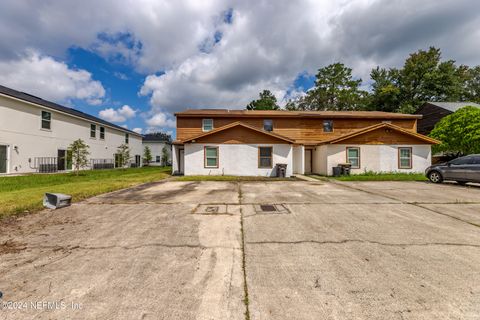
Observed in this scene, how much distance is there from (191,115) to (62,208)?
14981 millimetres

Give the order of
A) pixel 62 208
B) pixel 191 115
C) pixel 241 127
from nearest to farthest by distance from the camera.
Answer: pixel 62 208 < pixel 241 127 < pixel 191 115

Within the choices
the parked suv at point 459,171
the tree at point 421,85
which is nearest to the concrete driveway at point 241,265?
the parked suv at point 459,171

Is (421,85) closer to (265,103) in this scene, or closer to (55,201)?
(265,103)

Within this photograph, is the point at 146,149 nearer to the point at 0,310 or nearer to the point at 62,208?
the point at 62,208

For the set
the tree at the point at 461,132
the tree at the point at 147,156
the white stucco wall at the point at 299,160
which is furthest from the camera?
the tree at the point at 147,156

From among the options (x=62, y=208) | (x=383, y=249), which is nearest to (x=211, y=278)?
(x=383, y=249)

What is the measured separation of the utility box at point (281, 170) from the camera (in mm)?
15523

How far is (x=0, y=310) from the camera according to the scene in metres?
2.15

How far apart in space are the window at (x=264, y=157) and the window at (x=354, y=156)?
6359 millimetres

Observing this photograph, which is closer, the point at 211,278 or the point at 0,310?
the point at 0,310

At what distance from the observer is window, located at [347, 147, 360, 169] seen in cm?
1686

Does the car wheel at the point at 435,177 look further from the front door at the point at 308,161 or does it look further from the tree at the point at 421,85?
the tree at the point at 421,85

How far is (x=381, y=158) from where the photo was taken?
1672 cm

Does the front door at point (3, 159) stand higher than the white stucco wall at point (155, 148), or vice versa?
the white stucco wall at point (155, 148)
